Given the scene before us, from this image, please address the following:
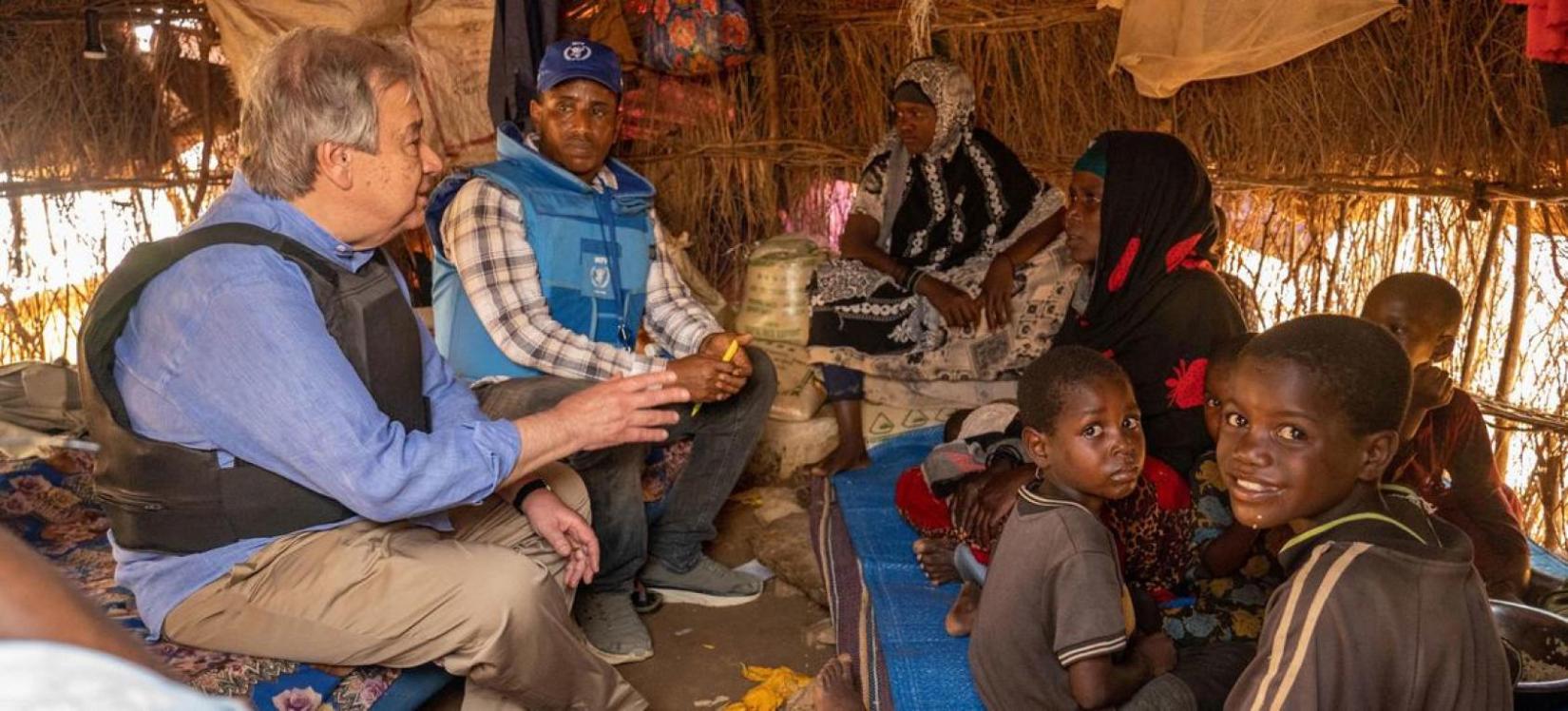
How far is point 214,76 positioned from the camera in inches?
204

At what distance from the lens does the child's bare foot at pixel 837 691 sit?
2.79 metres

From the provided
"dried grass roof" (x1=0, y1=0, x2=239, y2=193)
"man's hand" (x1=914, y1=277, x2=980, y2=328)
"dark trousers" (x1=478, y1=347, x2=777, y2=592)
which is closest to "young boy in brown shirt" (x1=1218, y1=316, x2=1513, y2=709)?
"dark trousers" (x1=478, y1=347, x2=777, y2=592)

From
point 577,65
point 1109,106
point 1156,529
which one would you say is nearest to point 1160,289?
point 1156,529

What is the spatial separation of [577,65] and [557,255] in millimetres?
615

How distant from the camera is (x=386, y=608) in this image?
238 centimetres

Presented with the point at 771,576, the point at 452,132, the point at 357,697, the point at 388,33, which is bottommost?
the point at 771,576

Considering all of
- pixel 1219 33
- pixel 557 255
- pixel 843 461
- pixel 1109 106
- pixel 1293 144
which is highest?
pixel 1219 33

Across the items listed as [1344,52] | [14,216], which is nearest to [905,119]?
[1344,52]

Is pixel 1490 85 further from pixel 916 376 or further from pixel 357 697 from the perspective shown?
pixel 357 697

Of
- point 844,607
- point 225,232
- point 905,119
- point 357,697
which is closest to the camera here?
point 225,232

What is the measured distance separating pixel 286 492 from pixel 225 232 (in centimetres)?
54

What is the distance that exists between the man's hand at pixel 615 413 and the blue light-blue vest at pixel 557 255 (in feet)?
3.52

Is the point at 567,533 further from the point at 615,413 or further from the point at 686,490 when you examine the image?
the point at 686,490

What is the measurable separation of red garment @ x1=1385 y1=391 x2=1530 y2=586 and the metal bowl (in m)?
0.37
